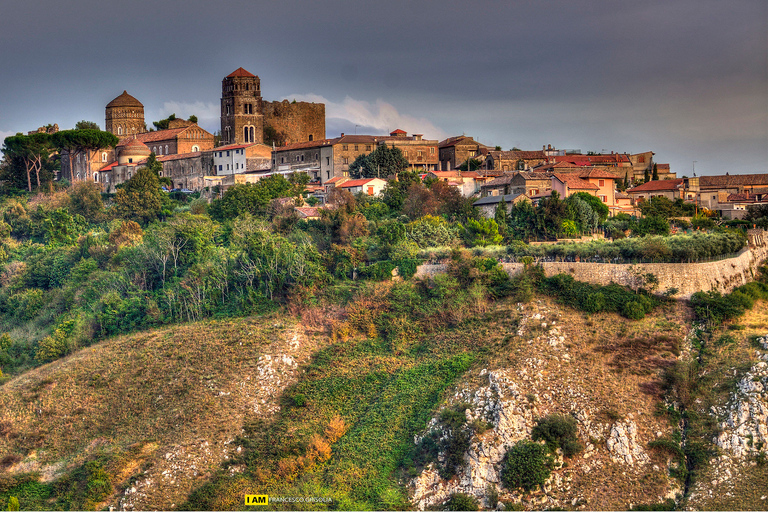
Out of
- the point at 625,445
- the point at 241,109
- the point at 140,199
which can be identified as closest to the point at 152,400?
the point at 625,445

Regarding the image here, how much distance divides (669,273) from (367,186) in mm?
23564

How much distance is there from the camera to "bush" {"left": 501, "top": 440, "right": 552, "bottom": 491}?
909 inches

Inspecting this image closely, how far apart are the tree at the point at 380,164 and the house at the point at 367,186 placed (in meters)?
3.19

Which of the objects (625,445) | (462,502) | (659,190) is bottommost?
(462,502)

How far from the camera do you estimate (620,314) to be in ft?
96.8

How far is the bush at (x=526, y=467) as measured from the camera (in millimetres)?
23078

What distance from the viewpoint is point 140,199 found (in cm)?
5409

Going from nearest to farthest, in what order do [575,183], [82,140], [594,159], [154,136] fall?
[575,183] < [594,159] < [82,140] < [154,136]

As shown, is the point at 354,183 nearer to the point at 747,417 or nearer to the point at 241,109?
the point at 241,109

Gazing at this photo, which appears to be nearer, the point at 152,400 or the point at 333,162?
the point at 152,400

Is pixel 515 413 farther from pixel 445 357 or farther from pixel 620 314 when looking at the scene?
pixel 620 314

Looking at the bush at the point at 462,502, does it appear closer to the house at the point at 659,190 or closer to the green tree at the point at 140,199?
the house at the point at 659,190

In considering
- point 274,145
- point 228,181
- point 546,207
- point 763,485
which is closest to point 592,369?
point 763,485

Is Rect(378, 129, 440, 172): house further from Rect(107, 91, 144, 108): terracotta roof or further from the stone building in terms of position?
Rect(107, 91, 144, 108): terracotta roof
